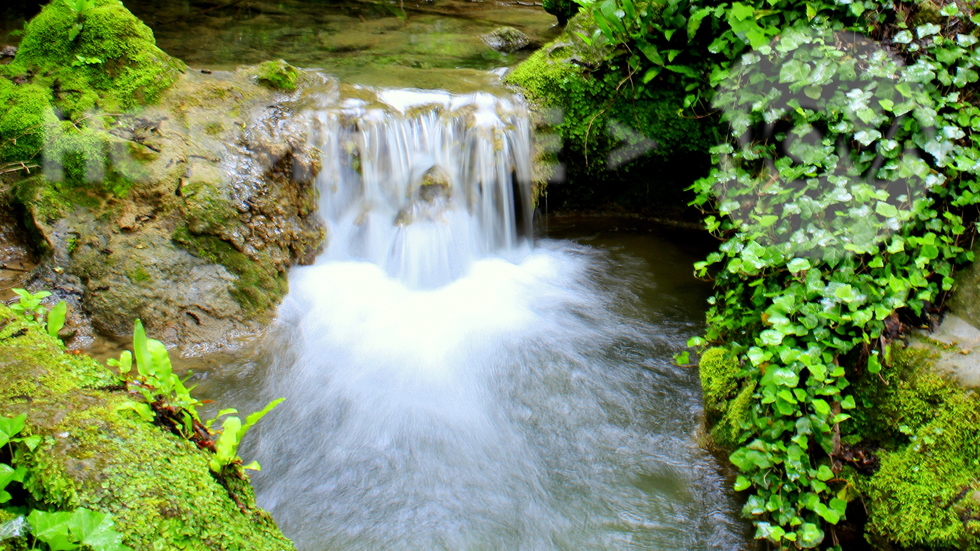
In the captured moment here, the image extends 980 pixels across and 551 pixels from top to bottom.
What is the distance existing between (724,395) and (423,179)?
146 inches

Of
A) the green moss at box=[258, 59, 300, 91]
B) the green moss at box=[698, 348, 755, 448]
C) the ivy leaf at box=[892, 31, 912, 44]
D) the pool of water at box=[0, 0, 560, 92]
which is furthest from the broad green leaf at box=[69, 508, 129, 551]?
the pool of water at box=[0, 0, 560, 92]

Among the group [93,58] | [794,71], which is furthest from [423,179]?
[794,71]

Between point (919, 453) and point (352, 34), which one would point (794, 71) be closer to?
point (919, 453)

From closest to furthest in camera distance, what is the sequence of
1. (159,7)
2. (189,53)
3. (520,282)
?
(520,282), (189,53), (159,7)

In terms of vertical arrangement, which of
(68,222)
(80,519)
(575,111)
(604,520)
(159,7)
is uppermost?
(159,7)

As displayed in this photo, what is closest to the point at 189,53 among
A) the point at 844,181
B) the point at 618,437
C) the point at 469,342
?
the point at 469,342

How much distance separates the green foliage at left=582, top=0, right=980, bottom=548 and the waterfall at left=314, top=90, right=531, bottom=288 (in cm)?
274

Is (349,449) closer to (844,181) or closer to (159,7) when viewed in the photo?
(844,181)

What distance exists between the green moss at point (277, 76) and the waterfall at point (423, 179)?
630mm

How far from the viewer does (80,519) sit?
5.14ft

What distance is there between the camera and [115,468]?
1.81m

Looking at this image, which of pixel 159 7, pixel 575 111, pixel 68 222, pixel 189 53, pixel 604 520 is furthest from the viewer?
pixel 159 7

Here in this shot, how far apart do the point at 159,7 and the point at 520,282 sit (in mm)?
8600

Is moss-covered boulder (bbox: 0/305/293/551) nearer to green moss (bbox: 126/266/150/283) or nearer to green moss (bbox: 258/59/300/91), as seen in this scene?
green moss (bbox: 126/266/150/283)
